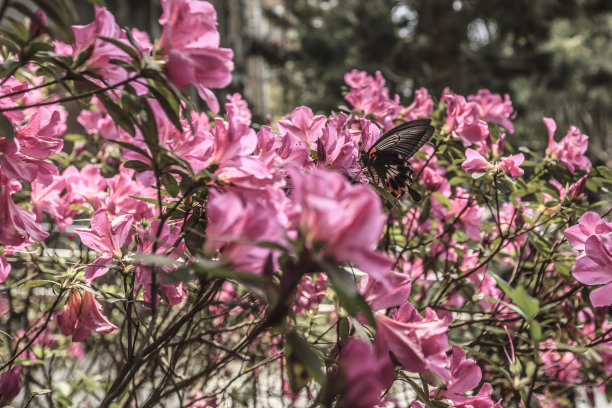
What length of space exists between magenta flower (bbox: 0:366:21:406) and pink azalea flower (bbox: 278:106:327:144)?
0.65 m

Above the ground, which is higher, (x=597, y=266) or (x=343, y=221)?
(x=597, y=266)

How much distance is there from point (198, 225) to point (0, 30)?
1.10 ft

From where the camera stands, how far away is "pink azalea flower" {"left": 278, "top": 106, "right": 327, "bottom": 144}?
82cm

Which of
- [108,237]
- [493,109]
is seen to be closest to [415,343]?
[108,237]

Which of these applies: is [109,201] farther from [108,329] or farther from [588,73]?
[588,73]

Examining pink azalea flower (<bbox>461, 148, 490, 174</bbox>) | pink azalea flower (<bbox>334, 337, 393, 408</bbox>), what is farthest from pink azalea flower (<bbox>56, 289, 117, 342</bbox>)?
pink azalea flower (<bbox>461, 148, 490, 174</bbox>)

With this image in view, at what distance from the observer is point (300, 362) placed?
1.61 ft

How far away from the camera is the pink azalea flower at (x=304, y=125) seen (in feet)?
2.68

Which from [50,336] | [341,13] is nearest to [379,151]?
[50,336]

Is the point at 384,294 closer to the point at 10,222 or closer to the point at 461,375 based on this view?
the point at 461,375

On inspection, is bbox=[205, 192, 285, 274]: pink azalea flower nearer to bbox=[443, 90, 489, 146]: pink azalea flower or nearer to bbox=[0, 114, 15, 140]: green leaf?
bbox=[0, 114, 15, 140]: green leaf

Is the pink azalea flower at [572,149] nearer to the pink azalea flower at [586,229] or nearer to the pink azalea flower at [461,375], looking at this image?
the pink azalea flower at [586,229]

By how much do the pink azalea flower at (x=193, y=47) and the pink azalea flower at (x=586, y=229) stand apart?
1.86ft

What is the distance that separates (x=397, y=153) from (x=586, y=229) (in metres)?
0.33
